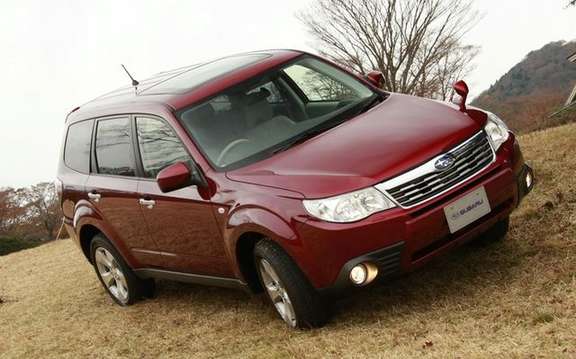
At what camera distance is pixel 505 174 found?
193 inches

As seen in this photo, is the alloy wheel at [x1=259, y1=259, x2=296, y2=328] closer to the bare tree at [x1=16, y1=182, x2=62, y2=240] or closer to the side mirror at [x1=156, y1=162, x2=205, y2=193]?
the side mirror at [x1=156, y1=162, x2=205, y2=193]

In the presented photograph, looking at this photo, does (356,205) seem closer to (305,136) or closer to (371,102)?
(305,136)

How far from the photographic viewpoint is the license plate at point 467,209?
4.59 m

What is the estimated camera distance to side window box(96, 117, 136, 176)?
628 cm

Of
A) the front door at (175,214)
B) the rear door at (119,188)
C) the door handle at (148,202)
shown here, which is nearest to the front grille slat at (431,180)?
the front door at (175,214)

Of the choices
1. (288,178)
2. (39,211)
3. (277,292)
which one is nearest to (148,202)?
(277,292)

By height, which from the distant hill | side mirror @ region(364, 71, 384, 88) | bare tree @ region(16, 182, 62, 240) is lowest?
the distant hill

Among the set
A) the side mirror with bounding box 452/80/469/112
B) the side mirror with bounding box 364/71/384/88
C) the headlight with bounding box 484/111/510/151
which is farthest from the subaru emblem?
the side mirror with bounding box 364/71/384/88

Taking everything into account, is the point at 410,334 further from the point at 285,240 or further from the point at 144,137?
the point at 144,137

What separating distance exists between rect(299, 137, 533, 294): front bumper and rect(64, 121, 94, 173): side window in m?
3.16

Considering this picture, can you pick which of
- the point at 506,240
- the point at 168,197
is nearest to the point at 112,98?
the point at 168,197

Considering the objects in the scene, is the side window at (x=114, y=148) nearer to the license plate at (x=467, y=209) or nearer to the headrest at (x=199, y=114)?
the headrest at (x=199, y=114)

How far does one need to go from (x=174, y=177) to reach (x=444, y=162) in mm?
1763

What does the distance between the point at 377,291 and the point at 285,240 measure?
4.11 feet
